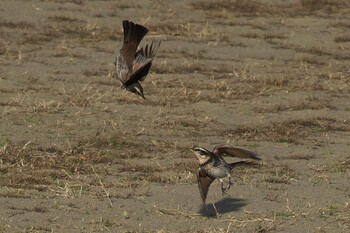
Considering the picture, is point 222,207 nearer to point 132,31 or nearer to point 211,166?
point 211,166

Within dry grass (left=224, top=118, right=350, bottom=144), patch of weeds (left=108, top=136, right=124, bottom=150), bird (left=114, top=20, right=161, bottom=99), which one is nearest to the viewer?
bird (left=114, top=20, right=161, bottom=99)

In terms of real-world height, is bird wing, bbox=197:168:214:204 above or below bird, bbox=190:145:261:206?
below

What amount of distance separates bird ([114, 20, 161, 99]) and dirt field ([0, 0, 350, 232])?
0.73 meters

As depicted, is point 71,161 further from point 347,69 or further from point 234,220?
point 347,69

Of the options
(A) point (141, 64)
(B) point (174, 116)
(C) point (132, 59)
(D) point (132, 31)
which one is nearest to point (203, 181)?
(A) point (141, 64)

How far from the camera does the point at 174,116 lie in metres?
12.7

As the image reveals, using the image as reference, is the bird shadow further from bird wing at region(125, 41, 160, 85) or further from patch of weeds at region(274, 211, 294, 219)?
bird wing at region(125, 41, 160, 85)

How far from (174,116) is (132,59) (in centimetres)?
199

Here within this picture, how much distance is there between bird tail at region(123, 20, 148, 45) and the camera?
35.4ft

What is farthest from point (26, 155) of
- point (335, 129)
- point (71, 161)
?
point (335, 129)

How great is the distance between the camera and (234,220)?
8852 mm

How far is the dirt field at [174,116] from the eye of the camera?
9.11 m

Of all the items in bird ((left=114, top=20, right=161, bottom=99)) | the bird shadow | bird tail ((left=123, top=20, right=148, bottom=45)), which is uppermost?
bird tail ((left=123, top=20, right=148, bottom=45))

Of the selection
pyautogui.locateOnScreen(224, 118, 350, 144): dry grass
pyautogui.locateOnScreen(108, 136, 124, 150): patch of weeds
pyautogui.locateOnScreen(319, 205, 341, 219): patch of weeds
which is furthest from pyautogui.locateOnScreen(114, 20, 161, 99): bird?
pyautogui.locateOnScreen(319, 205, 341, 219): patch of weeds
